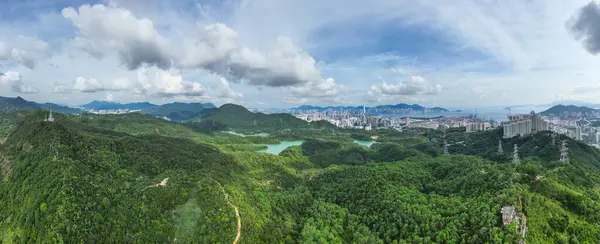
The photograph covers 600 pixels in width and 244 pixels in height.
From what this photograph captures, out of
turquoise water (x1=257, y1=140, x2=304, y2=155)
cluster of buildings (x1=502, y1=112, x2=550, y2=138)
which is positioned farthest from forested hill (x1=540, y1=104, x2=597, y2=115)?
turquoise water (x1=257, y1=140, x2=304, y2=155)

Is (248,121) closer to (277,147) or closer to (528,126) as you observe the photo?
(277,147)

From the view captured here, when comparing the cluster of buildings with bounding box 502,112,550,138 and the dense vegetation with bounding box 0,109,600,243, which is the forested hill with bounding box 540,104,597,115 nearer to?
the cluster of buildings with bounding box 502,112,550,138

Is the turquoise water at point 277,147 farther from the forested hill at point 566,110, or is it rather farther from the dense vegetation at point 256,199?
the forested hill at point 566,110

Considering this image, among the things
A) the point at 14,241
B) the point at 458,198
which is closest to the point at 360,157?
the point at 458,198

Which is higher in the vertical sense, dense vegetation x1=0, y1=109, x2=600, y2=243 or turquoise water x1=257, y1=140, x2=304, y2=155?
dense vegetation x1=0, y1=109, x2=600, y2=243

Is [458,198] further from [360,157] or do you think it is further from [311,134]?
[311,134]

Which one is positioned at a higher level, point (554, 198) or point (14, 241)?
point (554, 198)

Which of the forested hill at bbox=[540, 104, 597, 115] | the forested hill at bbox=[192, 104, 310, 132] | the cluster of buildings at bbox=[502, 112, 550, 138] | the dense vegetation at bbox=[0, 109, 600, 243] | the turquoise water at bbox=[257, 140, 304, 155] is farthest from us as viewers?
the forested hill at bbox=[540, 104, 597, 115]
